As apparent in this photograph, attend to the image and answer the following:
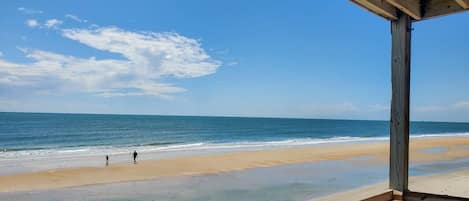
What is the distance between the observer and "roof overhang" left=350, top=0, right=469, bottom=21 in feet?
7.88

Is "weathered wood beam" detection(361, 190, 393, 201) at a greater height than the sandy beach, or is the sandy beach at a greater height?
"weathered wood beam" detection(361, 190, 393, 201)

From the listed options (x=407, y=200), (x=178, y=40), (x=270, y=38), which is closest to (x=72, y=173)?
(x=407, y=200)

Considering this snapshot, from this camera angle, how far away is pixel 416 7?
269 centimetres

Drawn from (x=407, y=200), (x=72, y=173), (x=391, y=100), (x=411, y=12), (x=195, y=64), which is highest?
(x=195, y=64)

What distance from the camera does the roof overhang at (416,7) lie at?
240 cm

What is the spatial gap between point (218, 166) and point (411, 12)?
10.7 meters

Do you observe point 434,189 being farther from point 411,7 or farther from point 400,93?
point 411,7

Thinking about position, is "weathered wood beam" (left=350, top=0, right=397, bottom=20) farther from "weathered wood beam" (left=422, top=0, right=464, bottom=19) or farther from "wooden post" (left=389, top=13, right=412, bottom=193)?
"weathered wood beam" (left=422, top=0, right=464, bottom=19)

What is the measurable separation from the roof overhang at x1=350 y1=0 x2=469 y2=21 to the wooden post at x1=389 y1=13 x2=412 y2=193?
9cm

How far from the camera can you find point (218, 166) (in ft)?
42.0

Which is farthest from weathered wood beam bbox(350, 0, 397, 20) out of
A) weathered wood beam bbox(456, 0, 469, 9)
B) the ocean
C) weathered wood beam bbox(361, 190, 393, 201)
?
the ocean

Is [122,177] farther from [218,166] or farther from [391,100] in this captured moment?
[391,100]

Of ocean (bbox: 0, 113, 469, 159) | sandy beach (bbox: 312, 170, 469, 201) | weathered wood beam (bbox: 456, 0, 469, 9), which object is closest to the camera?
weathered wood beam (bbox: 456, 0, 469, 9)

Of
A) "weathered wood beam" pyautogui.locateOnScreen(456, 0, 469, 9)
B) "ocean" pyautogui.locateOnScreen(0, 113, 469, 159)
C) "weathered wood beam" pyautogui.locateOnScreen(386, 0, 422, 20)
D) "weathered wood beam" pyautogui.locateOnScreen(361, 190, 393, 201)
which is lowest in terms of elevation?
"ocean" pyautogui.locateOnScreen(0, 113, 469, 159)
